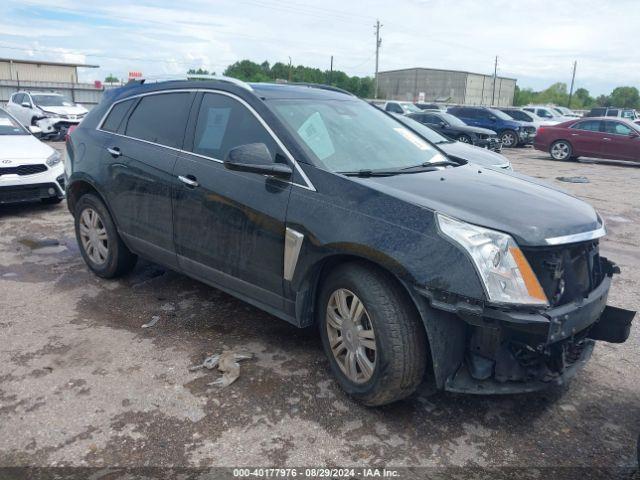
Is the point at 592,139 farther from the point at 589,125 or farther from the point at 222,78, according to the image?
the point at 222,78

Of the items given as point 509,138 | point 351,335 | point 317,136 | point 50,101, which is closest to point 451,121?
point 509,138

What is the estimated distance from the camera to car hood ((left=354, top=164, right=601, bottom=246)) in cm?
279

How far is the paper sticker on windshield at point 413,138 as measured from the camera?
423 cm

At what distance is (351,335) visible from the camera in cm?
315

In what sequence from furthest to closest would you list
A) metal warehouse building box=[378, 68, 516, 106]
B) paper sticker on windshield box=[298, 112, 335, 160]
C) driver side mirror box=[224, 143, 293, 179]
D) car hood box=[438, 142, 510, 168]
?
metal warehouse building box=[378, 68, 516, 106], car hood box=[438, 142, 510, 168], paper sticker on windshield box=[298, 112, 335, 160], driver side mirror box=[224, 143, 293, 179]

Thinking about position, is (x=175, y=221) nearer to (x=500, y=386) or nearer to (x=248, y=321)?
(x=248, y=321)

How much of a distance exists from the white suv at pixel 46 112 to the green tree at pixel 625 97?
102m

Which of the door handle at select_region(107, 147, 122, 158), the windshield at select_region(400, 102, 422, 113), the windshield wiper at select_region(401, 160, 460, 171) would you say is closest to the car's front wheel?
the windshield at select_region(400, 102, 422, 113)

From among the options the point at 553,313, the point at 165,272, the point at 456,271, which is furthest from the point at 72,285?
the point at 553,313

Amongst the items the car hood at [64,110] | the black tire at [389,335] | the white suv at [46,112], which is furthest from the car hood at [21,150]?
the car hood at [64,110]

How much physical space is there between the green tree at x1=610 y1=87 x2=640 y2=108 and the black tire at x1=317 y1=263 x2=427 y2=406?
369 feet

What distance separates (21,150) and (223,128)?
5.34m

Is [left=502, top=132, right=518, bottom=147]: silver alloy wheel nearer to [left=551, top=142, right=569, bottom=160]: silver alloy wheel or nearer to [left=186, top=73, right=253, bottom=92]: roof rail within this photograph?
[left=551, top=142, right=569, bottom=160]: silver alloy wheel

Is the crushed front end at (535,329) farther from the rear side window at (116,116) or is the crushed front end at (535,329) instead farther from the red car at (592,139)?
the red car at (592,139)
